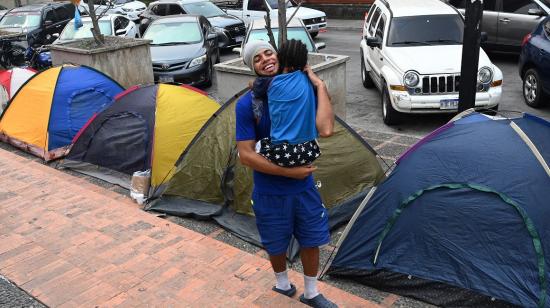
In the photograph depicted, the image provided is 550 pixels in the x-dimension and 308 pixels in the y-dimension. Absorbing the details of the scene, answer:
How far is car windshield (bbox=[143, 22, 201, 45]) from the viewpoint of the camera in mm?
12609

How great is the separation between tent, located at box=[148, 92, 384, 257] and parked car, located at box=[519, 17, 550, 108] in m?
4.39

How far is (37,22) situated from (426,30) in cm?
1272

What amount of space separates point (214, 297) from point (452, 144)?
7.05ft

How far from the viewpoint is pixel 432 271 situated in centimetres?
403

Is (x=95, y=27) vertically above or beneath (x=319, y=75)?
above

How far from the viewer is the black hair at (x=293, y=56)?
3.28 meters

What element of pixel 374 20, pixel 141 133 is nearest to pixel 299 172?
pixel 141 133

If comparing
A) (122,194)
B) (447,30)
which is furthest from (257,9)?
(122,194)

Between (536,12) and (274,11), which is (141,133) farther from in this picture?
(274,11)

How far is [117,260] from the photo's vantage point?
15.4 ft

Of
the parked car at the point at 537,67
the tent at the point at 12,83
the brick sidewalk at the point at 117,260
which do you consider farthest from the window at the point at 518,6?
the tent at the point at 12,83

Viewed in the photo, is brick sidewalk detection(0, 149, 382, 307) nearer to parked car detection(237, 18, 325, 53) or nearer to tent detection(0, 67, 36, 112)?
tent detection(0, 67, 36, 112)

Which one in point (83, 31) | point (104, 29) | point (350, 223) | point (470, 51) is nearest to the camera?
point (350, 223)

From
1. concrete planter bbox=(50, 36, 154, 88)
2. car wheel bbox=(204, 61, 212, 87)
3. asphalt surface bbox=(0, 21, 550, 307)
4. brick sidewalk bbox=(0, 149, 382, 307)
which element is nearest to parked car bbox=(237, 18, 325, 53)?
asphalt surface bbox=(0, 21, 550, 307)
